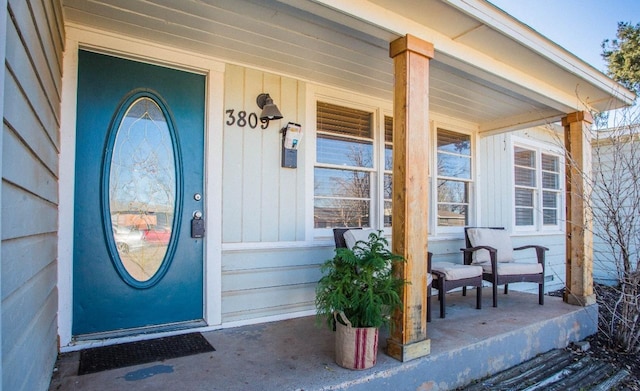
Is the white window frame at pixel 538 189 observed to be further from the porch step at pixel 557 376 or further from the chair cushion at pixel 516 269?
the porch step at pixel 557 376

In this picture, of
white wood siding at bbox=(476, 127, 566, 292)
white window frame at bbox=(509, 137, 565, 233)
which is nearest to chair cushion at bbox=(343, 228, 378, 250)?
white wood siding at bbox=(476, 127, 566, 292)

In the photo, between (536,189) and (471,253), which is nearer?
(471,253)

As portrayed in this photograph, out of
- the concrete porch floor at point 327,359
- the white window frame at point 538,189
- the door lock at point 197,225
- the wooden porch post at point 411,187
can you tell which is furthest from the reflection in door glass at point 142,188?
the white window frame at point 538,189

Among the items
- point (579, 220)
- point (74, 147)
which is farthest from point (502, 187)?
point (74, 147)

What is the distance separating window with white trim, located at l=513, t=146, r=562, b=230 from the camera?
572 cm

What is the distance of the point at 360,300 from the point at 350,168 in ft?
6.24

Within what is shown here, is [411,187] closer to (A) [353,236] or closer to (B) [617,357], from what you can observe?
(A) [353,236]

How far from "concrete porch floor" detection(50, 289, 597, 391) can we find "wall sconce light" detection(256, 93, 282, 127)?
1.77 m

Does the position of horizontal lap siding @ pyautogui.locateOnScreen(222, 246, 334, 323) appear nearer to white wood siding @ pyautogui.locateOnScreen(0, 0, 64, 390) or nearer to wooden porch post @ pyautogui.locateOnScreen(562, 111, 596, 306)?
white wood siding @ pyautogui.locateOnScreen(0, 0, 64, 390)

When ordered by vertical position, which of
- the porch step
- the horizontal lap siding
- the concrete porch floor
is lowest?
the porch step

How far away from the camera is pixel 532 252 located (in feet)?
18.9

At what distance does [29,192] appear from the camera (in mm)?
1438

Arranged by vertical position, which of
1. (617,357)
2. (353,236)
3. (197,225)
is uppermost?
(197,225)

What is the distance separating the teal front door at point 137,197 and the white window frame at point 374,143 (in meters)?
1.00
